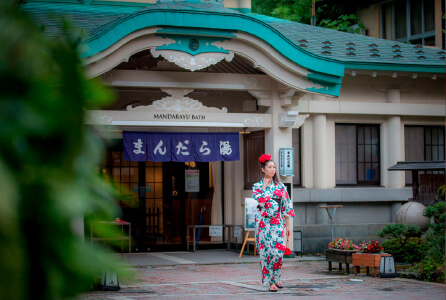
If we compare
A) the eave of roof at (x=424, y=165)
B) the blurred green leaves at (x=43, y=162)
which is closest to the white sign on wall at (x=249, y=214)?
the eave of roof at (x=424, y=165)

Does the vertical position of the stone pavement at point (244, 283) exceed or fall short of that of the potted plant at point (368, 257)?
it falls short

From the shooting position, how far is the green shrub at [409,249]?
13558 mm

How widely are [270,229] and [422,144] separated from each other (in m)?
9.07

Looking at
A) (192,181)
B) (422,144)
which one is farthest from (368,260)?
(422,144)

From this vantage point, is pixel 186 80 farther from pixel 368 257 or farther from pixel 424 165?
pixel 424 165

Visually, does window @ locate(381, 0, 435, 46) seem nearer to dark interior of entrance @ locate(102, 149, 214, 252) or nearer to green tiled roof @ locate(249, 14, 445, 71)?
green tiled roof @ locate(249, 14, 445, 71)

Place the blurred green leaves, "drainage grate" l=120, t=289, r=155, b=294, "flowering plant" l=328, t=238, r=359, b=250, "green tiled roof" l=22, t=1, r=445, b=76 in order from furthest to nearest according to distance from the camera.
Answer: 1. "flowering plant" l=328, t=238, r=359, b=250
2. "green tiled roof" l=22, t=1, r=445, b=76
3. "drainage grate" l=120, t=289, r=155, b=294
4. the blurred green leaves

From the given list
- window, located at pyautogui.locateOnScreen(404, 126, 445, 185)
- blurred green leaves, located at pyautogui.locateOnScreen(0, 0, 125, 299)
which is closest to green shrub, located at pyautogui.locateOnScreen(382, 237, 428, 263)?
window, located at pyautogui.locateOnScreen(404, 126, 445, 185)

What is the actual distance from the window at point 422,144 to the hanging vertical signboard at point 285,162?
4.71 metres

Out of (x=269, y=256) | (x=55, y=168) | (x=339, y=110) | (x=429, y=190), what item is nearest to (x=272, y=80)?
(x=339, y=110)

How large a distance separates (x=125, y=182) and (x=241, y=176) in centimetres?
300

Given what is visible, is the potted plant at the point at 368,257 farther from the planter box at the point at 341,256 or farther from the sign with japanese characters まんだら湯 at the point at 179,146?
the sign with japanese characters まんだら湯 at the point at 179,146

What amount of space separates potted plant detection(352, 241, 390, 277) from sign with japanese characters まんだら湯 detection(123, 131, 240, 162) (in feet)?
13.4

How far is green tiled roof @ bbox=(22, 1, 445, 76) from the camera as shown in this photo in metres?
12.4
